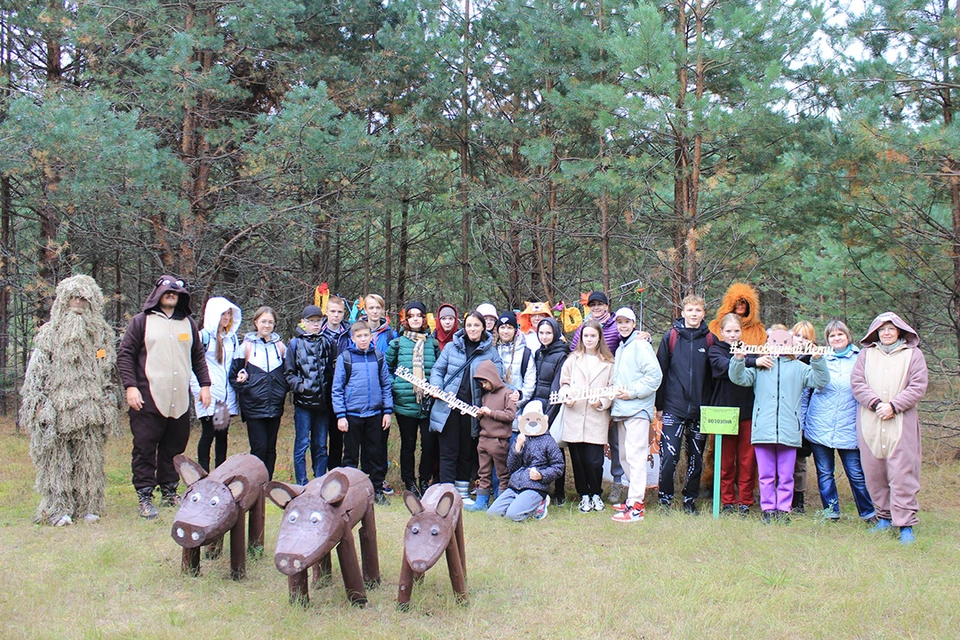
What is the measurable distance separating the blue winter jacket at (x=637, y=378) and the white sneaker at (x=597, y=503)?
0.80 m

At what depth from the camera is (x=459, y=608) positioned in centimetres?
417

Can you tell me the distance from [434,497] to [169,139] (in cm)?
862

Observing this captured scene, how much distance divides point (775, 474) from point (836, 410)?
777 millimetres

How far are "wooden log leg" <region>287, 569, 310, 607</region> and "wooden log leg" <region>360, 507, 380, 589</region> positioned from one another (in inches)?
16.8

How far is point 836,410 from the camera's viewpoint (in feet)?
20.8

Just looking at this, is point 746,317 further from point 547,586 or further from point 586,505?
point 547,586

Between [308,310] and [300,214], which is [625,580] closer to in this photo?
[308,310]

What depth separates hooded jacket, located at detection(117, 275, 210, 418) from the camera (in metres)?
6.04

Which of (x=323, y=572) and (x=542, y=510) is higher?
(x=323, y=572)

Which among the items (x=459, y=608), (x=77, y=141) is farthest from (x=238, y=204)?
(x=459, y=608)

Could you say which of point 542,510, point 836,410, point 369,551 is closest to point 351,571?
point 369,551

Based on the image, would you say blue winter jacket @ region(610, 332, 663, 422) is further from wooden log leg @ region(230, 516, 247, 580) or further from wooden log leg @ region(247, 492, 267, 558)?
wooden log leg @ region(230, 516, 247, 580)

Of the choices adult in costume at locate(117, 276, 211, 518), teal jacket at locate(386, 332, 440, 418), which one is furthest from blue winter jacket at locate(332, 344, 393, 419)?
adult in costume at locate(117, 276, 211, 518)

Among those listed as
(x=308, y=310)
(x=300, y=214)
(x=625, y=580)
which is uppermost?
(x=300, y=214)
